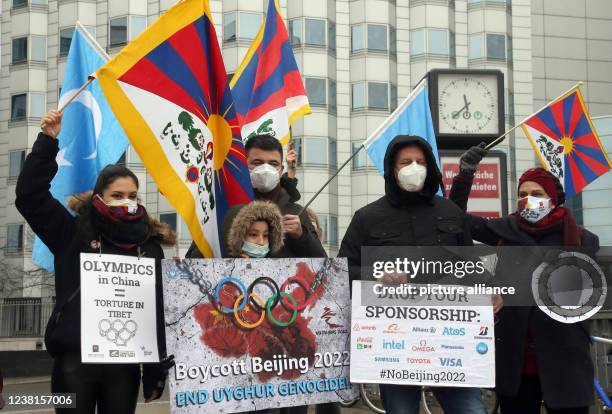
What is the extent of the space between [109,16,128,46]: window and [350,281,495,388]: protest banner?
131ft

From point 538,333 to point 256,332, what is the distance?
1.68 meters

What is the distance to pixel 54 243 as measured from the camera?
215 inches

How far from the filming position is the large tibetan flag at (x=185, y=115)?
6.06 m

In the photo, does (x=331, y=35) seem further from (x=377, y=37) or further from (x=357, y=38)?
(x=377, y=37)

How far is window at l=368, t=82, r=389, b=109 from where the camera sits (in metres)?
44.3

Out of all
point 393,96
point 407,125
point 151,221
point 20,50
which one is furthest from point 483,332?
point 20,50

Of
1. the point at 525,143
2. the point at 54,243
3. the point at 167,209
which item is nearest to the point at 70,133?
the point at 54,243

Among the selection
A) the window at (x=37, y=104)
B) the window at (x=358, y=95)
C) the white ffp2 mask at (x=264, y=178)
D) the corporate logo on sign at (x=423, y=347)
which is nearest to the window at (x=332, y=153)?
the window at (x=358, y=95)

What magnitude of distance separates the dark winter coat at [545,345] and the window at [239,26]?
126 ft

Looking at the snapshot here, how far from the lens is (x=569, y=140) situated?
375 inches

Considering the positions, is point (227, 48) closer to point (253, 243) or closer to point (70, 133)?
point (70, 133)

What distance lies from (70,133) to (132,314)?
3675 mm

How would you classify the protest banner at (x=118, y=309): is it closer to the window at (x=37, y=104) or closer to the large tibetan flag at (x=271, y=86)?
the large tibetan flag at (x=271, y=86)

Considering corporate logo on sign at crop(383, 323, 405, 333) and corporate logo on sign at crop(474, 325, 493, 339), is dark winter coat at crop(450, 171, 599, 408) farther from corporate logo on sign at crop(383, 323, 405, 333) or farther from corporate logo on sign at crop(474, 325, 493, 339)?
corporate logo on sign at crop(383, 323, 405, 333)
